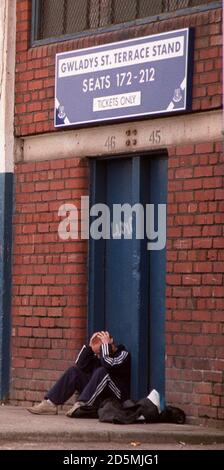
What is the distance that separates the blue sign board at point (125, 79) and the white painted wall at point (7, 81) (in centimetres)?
74

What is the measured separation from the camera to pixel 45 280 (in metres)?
14.8

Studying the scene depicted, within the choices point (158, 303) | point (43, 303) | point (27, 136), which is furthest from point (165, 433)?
point (27, 136)

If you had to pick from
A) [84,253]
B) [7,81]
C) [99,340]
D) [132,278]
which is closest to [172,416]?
[99,340]

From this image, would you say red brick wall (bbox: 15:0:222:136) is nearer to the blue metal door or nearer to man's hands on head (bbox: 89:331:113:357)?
the blue metal door

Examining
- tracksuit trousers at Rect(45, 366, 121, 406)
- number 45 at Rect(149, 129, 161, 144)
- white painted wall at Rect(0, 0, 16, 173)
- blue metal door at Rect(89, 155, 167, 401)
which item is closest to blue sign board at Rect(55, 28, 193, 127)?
number 45 at Rect(149, 129, 161, 144)

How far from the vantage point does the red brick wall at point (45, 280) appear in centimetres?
1447

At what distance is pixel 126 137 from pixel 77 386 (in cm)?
233

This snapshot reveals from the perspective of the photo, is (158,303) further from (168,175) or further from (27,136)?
(27,136)

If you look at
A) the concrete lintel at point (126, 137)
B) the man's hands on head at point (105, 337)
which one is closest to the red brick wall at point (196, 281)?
the concrete lintel at point (126, 137)

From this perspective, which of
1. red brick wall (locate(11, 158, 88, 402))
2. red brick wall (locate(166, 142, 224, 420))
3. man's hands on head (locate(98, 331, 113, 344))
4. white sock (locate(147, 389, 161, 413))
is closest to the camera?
red brick wall (locate(166, 142, 224, 420))

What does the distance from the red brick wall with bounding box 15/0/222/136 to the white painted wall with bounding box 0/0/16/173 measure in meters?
0.07

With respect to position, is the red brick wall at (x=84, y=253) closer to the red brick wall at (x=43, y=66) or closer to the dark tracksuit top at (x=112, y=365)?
the red brick wall at (x=43, y=66)

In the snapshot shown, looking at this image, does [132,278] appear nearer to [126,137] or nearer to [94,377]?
[94,377]

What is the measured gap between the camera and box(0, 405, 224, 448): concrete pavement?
12281mm
